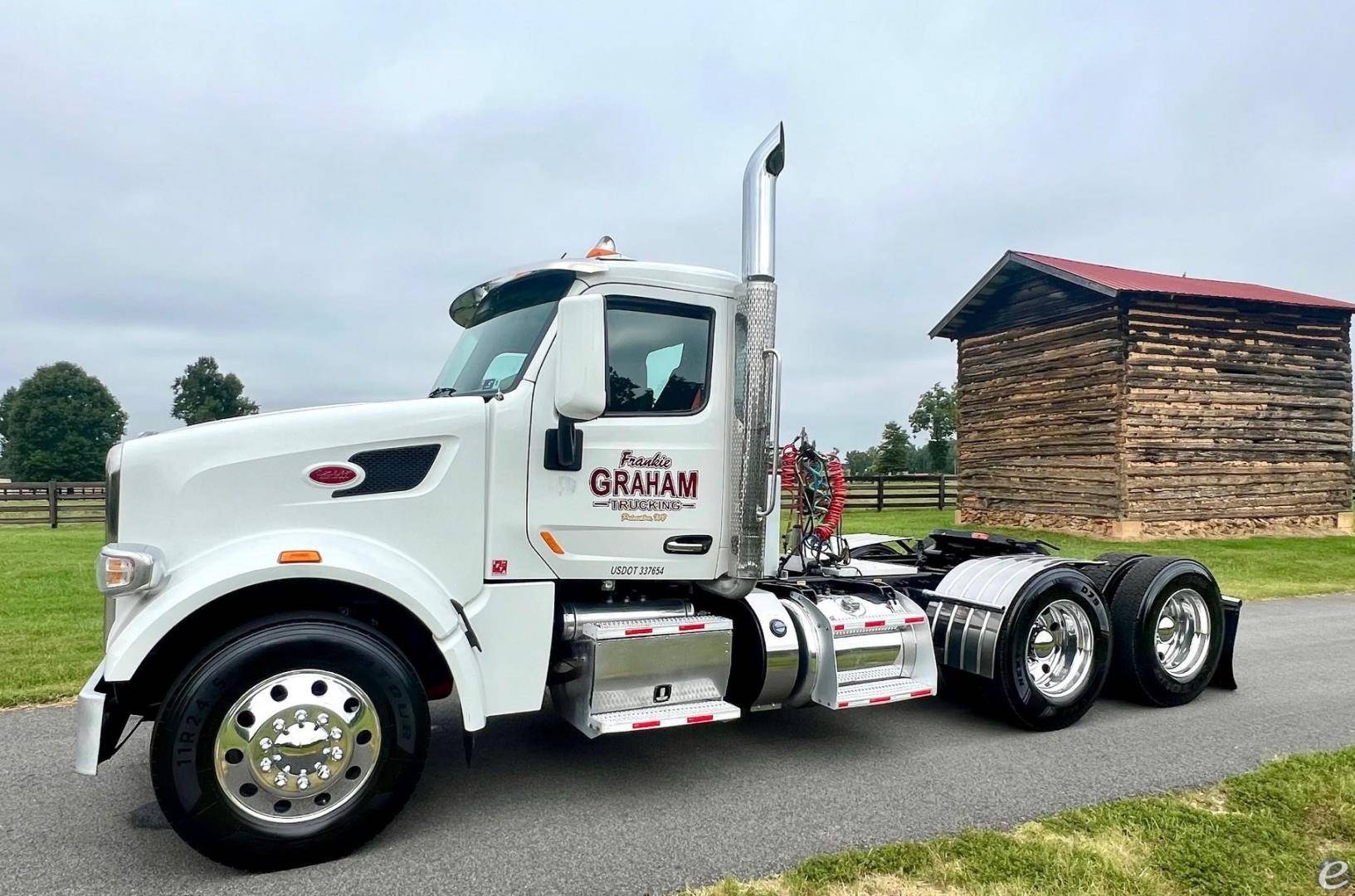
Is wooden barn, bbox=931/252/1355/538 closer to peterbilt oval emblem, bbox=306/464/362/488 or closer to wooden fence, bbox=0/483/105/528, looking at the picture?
peterbilt oval emblem, bbox=306/464/362/488

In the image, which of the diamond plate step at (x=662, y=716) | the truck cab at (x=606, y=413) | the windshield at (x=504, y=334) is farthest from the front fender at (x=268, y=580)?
the windshield at (x=504, y=334)

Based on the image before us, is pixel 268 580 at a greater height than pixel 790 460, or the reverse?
pixel 790 460

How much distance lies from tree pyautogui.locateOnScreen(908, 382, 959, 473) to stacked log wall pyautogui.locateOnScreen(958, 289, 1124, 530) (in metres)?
54.0

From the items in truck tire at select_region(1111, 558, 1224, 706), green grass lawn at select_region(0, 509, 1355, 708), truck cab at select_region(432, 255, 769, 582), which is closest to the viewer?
truck cab at select_region(432, 255, 769, 582)

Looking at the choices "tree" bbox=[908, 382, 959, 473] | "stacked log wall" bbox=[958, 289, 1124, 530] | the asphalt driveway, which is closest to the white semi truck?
the asphalt driveway

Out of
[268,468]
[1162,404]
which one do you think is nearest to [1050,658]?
[268,468]

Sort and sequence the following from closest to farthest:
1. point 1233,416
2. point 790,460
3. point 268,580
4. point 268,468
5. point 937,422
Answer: point 268,580, point 268,468, point 790,460, point 1233,416, point 937,422

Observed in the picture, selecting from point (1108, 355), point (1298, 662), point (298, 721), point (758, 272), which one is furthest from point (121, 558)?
point (1108, 355)

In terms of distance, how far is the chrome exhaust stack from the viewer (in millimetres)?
4625

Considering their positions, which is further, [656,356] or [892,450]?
[892,450]

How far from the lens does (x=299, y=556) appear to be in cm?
372

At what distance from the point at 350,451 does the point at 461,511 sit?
0.59m

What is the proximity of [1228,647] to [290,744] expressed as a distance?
650cm

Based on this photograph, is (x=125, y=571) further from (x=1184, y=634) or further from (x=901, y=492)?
(x=901, y=492)
